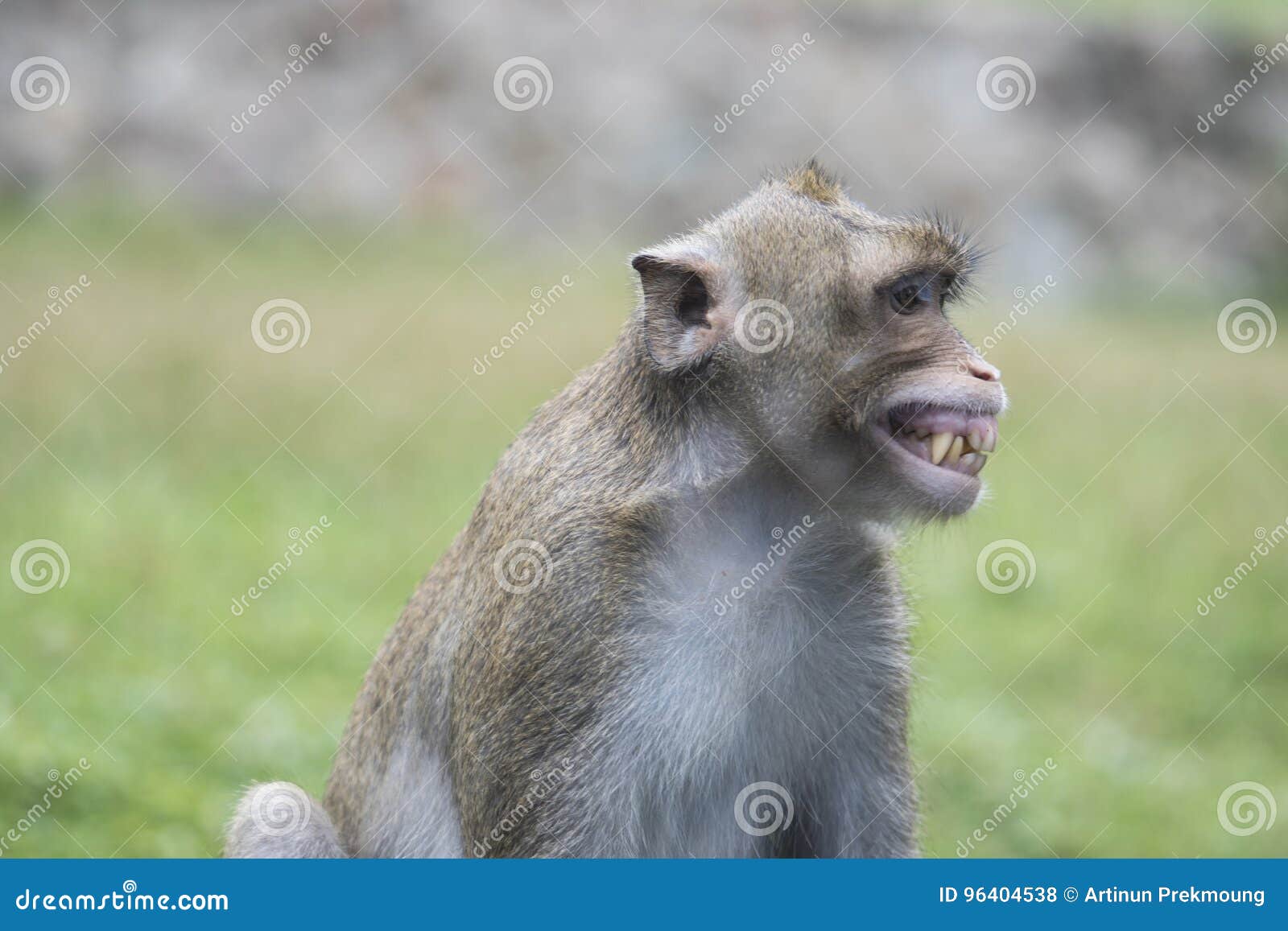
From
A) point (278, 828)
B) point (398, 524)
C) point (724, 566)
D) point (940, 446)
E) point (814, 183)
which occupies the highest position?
point (398, 524)

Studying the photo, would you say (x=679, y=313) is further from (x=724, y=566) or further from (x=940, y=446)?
(x=940, y=446)

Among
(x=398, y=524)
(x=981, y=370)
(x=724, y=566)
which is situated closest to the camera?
(x=981, y=370)

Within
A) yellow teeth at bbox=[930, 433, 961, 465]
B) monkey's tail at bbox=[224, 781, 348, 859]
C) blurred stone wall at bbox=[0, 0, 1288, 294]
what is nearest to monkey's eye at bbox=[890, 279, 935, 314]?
yellow teeth at bbox=[930, 433, 961, 465]

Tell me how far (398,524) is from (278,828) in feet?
25.4

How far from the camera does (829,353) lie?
5637 millimetres

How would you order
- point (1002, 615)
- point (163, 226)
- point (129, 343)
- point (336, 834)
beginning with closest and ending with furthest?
1. point (336, 834)
2. point (1002, 615)
3. point (129, 343)
4. point (163, 226)

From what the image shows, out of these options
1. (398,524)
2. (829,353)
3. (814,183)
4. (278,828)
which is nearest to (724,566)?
(829,353)

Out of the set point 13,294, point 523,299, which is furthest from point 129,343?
point 523,299

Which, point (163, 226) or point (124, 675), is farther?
point (163, 226)

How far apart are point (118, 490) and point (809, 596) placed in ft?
30.5

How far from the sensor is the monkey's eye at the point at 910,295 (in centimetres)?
570

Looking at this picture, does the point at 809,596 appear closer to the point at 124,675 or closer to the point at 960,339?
the point at 960,339

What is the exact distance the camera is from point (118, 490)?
1334cm

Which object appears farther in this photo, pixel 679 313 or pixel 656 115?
pixel 656 115
